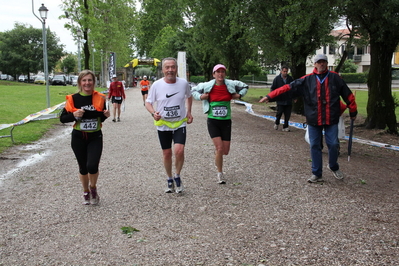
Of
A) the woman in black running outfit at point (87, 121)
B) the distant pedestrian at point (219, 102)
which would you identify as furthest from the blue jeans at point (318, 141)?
the woman in black running outfit at point (87, 121)

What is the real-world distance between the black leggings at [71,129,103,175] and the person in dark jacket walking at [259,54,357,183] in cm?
256

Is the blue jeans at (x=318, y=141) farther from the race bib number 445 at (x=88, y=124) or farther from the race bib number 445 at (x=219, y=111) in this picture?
the race bib number 445 at (x=88, y=124)

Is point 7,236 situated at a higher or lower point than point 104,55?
lower

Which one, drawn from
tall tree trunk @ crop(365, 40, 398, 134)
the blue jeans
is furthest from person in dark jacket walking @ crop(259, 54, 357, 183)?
tall tree trunk @ crop(365, 40, 398, 134)

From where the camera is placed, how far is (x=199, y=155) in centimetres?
976

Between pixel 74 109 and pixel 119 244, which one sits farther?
pixel 74 109

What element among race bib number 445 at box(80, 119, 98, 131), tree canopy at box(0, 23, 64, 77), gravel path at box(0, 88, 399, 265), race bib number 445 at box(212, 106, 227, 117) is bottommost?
gravel path at box(0, 88, 399, 265)

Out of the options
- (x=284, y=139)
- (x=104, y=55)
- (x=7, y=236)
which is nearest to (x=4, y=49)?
(x=104, y=55)

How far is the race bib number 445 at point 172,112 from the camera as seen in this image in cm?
641

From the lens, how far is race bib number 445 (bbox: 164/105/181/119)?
21.0ft

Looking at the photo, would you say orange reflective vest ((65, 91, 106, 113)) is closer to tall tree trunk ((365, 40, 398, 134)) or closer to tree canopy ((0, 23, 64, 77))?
tall tree trunk ((365, 40, 398, 134))

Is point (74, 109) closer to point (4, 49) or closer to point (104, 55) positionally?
point (104, 55)

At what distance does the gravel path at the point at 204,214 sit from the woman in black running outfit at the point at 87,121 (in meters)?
0.58

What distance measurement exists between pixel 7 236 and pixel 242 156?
5.62m
